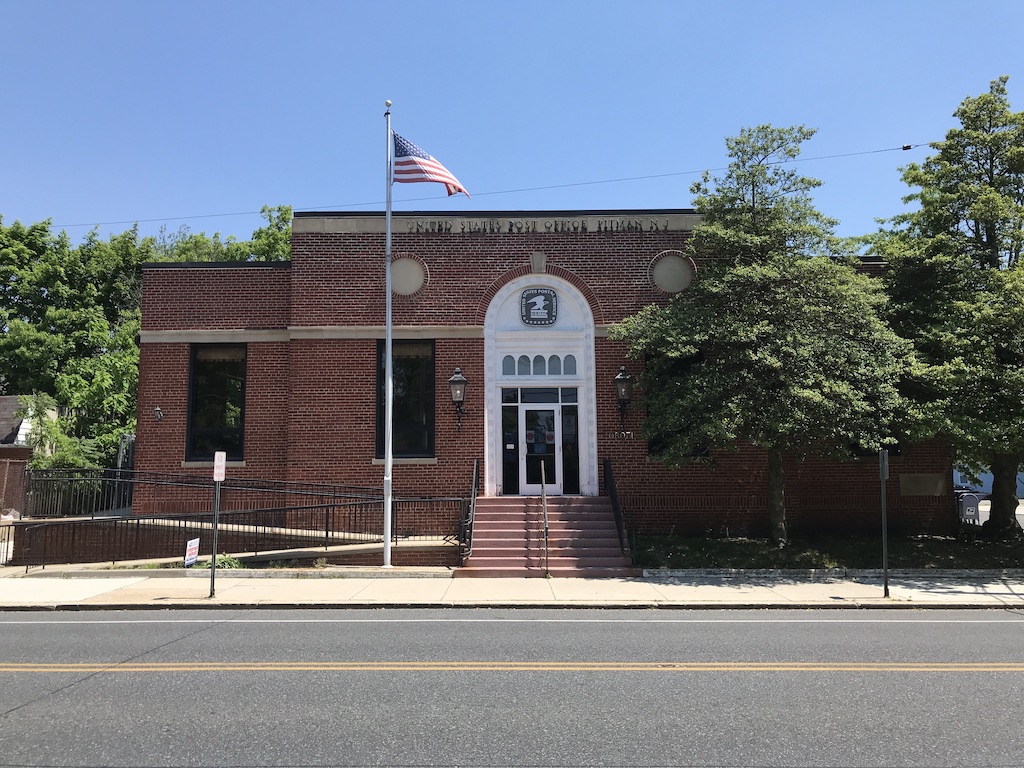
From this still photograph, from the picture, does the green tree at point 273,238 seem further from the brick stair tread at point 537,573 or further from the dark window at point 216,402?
the brick stair tread at point 537,573

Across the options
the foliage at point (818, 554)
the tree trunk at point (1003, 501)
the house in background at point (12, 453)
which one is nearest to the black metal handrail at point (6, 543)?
the house in background at point (12, 453)

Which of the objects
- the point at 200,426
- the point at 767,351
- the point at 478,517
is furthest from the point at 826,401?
the point at 200,426

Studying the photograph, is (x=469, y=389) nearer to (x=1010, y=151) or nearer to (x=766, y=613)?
(x=766, y=613)

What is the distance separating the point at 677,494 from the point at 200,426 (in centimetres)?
1166

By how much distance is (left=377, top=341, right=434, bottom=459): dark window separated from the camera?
17.0 metres

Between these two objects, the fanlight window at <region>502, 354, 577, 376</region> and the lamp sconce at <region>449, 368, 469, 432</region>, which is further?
the fanlight window at <region>502, 354, 577, 376</region>

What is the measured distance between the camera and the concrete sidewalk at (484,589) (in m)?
10.8

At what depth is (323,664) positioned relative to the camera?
674 centimetres

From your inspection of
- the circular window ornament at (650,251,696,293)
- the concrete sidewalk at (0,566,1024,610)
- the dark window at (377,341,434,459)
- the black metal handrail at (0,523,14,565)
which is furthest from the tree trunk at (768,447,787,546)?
the black metal handrail at (0,523,14,565)

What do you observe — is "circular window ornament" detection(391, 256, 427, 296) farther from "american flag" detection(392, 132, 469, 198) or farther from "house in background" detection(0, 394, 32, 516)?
"house in background" detection(0, 394, 32, 516)

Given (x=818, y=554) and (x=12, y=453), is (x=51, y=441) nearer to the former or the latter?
(x=12, y=453)

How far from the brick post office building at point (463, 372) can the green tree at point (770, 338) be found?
1968 millimetres

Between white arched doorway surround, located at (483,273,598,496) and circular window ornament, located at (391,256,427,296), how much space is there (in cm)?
181

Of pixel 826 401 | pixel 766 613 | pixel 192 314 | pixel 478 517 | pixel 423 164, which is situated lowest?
pixel 766 613
